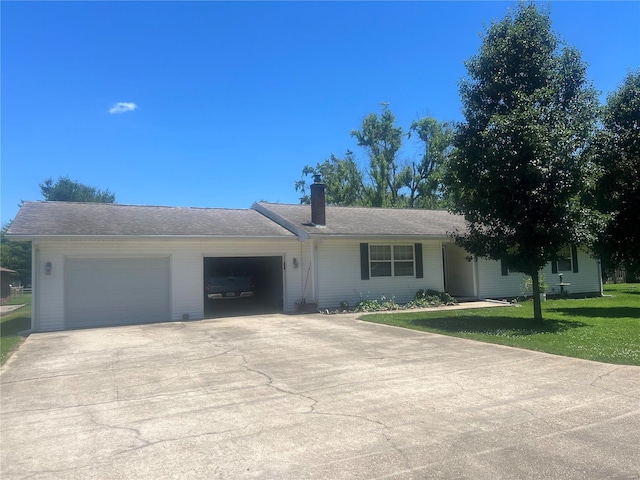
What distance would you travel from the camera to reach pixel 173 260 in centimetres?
1527

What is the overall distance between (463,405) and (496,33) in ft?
35.4

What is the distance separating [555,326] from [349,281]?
7361 mm

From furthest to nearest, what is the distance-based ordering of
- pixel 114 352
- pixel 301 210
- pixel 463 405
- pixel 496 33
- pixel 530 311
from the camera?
pixel 301 210, pixel 530 311, pixel 496 33, pixel 114 352, pixel 463 405

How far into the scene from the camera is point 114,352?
32.2 ft

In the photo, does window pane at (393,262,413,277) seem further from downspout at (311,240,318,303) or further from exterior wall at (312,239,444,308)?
downspout at (311,240,318,303)

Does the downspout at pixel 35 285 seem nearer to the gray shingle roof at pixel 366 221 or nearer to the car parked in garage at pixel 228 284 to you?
the car parked in garage at pixel 228 284

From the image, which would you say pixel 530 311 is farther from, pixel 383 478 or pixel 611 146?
pixel 383 478

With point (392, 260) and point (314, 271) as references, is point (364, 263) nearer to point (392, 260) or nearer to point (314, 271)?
point (392, 260)

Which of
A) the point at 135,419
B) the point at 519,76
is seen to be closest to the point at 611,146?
the point at 519,76

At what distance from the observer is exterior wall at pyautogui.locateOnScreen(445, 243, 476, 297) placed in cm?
2050

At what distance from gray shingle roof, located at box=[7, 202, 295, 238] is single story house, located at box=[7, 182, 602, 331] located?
38mm

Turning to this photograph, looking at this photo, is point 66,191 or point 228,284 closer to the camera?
point 228,284

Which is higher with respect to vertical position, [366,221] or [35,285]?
[366,221]

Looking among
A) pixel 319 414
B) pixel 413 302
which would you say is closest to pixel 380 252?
pixel 413 302
